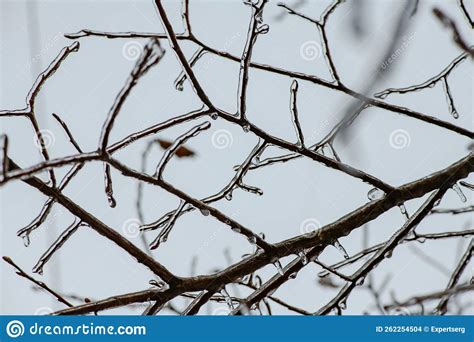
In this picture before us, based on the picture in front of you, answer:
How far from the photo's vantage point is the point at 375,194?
45 centimetres

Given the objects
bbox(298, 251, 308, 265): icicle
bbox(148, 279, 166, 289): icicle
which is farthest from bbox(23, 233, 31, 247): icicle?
bbox(298, 251, 308, 265): icicle

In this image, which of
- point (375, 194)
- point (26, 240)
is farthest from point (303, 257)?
point (26, 240)

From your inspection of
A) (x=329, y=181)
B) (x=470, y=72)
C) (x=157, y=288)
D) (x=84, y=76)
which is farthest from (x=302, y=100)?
(x=157, y=288)

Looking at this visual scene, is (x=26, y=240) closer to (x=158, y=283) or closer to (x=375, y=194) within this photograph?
(x=158, y=283)

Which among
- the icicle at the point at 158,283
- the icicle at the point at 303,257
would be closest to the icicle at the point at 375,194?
the icicle at the point at 303,257

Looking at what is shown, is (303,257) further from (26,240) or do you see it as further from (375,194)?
(26,240)

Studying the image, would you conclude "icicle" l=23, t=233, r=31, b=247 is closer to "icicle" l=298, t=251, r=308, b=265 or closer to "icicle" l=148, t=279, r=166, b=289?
"icicle" l=148, t=279, r=166, b=289

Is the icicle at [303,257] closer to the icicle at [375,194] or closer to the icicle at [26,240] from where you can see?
the icicle at [375,194]

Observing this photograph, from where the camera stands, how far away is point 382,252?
0.43 m

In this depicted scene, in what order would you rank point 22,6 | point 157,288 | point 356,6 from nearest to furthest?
point 356,6
point 157,288
point 22,6

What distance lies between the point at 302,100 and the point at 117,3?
0.34 meters

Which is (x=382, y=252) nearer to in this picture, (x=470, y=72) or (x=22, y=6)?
(x=470, y=72)

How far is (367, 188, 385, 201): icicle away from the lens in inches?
17.4

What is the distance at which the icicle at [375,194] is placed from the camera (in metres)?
0.44
